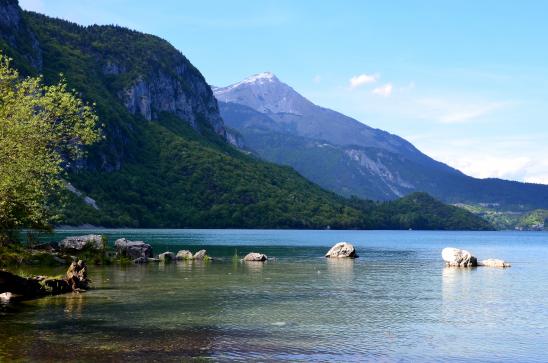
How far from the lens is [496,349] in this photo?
31797mm

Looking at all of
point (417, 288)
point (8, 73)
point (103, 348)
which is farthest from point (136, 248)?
point (103, 348)

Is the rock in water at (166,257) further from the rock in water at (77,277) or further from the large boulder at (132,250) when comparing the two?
Result: the rock in water at (77,277)

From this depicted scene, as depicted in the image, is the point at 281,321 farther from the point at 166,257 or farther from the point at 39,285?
the point at 166,257

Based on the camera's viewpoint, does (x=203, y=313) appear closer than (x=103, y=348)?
No

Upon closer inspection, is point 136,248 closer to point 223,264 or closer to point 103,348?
point 223,264

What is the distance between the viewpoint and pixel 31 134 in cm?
4038

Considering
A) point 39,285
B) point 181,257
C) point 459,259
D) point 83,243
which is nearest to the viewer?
point 39,285

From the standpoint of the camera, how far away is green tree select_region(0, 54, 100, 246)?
39.1m

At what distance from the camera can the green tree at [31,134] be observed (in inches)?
1539

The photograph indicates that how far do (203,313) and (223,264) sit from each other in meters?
49.0

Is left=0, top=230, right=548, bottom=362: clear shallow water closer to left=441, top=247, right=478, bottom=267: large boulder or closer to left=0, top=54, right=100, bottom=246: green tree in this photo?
left=0, top=54, right=100, bottom=246: green tree

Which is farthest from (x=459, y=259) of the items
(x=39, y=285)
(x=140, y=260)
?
(x=39, y=285)

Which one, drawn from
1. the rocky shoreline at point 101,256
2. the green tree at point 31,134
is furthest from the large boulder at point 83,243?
the green tree at point 31,134

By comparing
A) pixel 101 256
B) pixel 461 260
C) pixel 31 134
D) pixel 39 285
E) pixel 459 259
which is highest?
pixel 31 134
